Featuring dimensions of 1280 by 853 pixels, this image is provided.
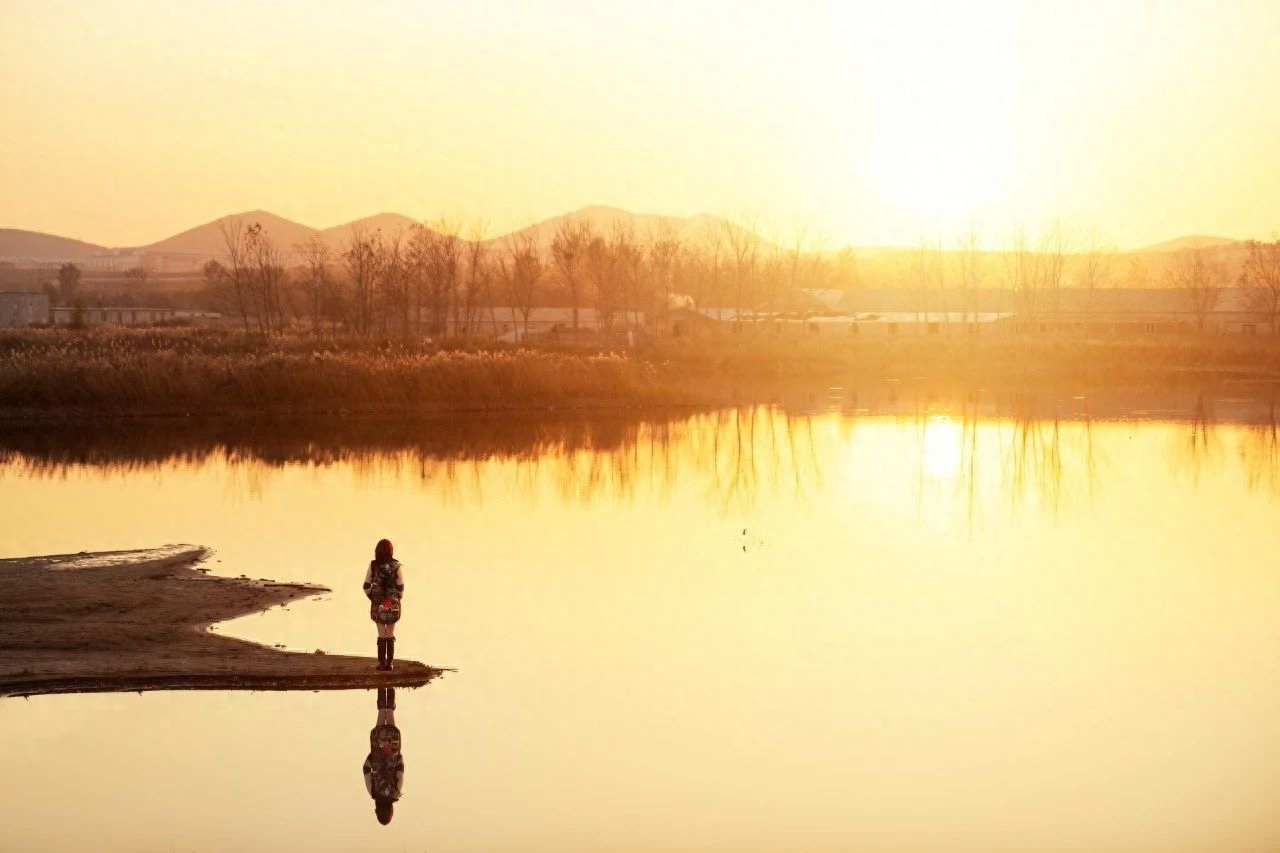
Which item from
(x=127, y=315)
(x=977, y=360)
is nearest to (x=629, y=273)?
(x=127, y=315)

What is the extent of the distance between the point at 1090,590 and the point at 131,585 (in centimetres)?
1153

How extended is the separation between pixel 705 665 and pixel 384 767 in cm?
439

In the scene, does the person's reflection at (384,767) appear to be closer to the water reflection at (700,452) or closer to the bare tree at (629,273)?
the water reflection at (700,452)

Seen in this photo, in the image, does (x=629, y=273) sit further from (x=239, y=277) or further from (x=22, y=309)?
(x=22, y=309)

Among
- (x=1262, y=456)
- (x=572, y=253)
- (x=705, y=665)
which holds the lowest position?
(x=705, y=665)

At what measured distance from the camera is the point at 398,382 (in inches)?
1773

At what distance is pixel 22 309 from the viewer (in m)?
88.0

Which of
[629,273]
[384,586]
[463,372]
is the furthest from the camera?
[629,273]

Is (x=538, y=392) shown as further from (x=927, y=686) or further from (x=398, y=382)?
(x=927, y=686)

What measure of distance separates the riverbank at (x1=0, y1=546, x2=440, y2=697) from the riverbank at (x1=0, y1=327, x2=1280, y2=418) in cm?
2428

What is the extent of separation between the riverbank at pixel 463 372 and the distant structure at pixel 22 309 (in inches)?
861

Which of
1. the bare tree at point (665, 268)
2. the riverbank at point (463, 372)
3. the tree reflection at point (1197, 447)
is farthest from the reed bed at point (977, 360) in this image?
the bare tree at point (665, 268)

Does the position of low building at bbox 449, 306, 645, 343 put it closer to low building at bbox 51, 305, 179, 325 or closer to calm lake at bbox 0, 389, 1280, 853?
low building at bbox 51, 305, 179, 325

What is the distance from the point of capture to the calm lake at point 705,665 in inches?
451
